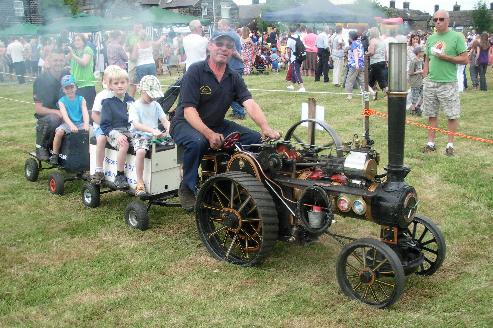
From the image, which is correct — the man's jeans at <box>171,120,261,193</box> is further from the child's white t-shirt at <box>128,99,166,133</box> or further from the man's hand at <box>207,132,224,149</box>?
the child's white t-shirt at <box>128,99,166,133</box>

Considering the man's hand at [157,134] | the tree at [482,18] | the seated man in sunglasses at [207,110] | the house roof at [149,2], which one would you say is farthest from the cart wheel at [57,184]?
the tree at [482,18]

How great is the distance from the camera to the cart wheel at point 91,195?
593 centimetres

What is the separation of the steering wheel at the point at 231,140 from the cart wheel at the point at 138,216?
1149mm

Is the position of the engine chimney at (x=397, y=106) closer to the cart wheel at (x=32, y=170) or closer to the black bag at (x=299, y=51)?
the cart wheel at (x=32, y=170)

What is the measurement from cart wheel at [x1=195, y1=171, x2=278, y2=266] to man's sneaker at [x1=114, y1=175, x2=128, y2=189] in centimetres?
121

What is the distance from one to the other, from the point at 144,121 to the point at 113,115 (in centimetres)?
41

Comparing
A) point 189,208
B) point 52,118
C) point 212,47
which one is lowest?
point 189,208

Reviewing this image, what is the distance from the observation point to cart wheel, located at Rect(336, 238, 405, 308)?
3602 mm

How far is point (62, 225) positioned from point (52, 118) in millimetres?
1710

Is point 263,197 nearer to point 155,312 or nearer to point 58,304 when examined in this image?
point 155,312

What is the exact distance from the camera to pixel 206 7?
42.8 metres

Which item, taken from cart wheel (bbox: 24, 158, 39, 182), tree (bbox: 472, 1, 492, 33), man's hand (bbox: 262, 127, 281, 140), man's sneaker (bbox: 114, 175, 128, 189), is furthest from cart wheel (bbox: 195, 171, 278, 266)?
tree (bbox: 472, 1, 492, 33)

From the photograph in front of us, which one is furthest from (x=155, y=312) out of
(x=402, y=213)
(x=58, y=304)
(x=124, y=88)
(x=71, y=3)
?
(x=71, y=3)

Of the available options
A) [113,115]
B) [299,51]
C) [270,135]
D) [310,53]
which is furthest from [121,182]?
[310,53]
